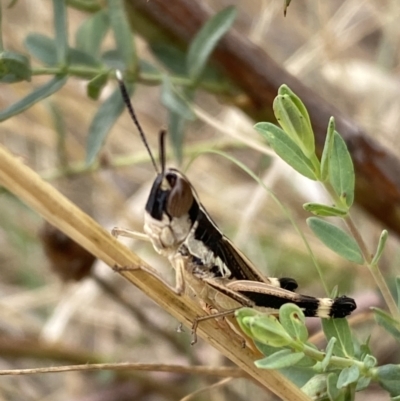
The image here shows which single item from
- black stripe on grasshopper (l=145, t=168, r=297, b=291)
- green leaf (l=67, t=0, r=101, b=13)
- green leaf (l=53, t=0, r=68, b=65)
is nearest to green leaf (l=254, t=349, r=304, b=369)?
black stripe on grasshopper (l=145, t=168, r=297, b=291)

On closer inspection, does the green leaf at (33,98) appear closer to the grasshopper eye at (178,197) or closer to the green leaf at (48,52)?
the green leaf at (48,52)

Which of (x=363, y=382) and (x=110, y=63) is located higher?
(x=110, y=63)

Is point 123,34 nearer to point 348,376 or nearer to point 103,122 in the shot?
point 103,122

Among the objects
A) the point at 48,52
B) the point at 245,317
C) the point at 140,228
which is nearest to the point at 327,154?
the point at 245,317

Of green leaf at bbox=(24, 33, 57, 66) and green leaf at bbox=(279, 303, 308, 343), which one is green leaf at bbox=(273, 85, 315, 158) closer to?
green leaf at bbox=(279, 303, 308, 343)

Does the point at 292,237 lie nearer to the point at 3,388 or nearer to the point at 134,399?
the point at 134,399
